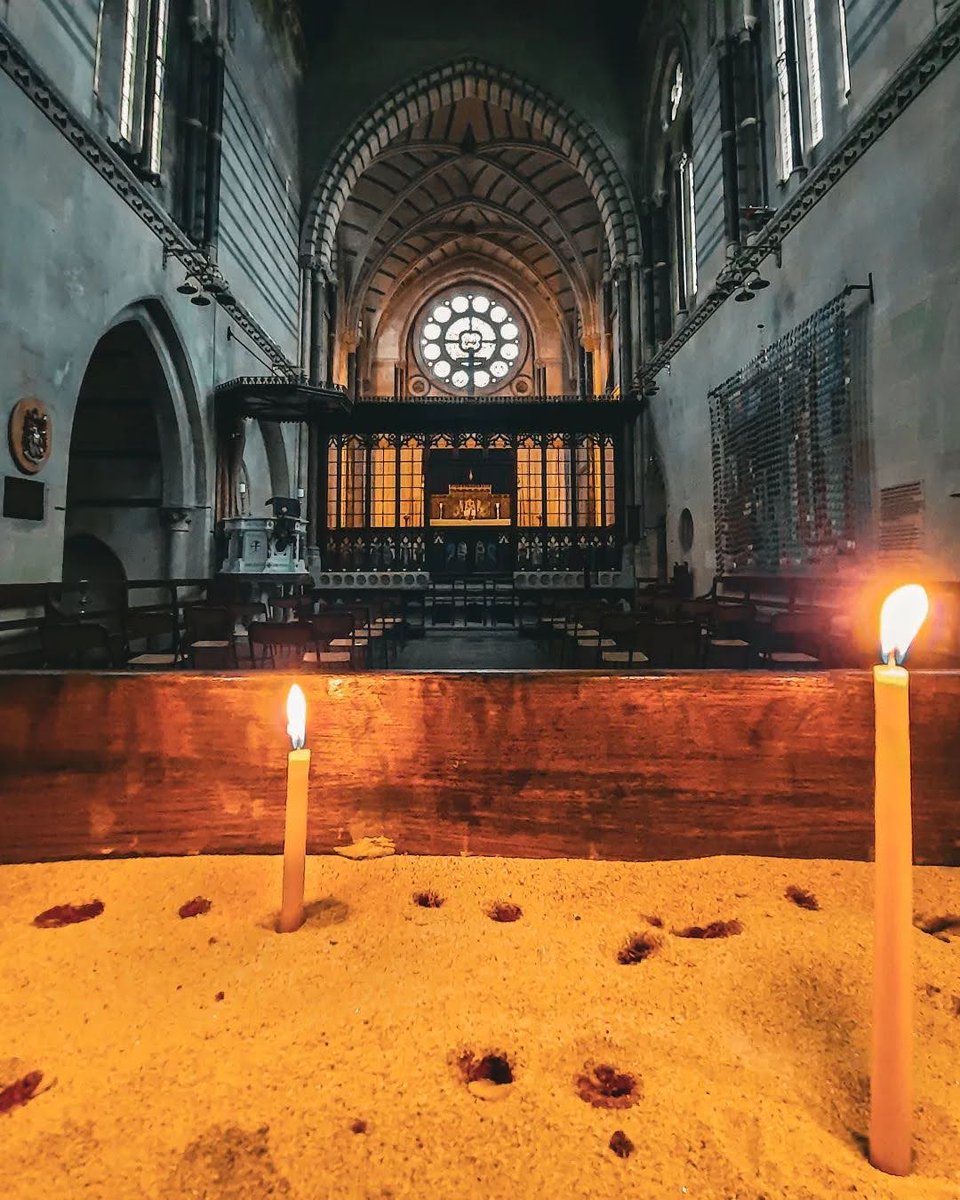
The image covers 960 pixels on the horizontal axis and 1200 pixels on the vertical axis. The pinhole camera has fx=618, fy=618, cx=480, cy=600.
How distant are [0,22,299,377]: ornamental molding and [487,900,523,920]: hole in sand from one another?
7.51m

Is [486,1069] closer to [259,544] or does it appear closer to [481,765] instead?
[481,765]

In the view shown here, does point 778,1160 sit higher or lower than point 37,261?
lower

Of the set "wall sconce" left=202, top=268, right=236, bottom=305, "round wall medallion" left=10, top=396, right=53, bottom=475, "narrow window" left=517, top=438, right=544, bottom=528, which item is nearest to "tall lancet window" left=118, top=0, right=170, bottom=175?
"wall sconce" left=202, top=268, right=236, bottom=305

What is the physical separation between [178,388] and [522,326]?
16.3m

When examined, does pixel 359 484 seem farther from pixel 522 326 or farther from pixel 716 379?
pixel 716 379

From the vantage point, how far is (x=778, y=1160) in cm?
59

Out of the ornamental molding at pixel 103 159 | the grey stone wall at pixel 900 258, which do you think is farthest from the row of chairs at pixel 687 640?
the ornamental molding at pixel 103 159

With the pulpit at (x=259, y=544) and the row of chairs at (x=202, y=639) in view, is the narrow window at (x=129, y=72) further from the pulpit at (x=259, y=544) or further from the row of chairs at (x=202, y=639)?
the row of chairs at (x=202, y=639)

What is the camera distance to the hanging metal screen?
248 inches

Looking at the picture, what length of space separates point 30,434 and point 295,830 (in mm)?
6154

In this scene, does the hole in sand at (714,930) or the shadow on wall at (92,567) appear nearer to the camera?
the hole in sand at (714,930)

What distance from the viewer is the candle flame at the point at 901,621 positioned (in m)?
0.67

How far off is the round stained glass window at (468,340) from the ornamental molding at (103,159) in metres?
12.8

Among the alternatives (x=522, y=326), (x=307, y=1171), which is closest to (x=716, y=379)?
(x=307, y=1171)
